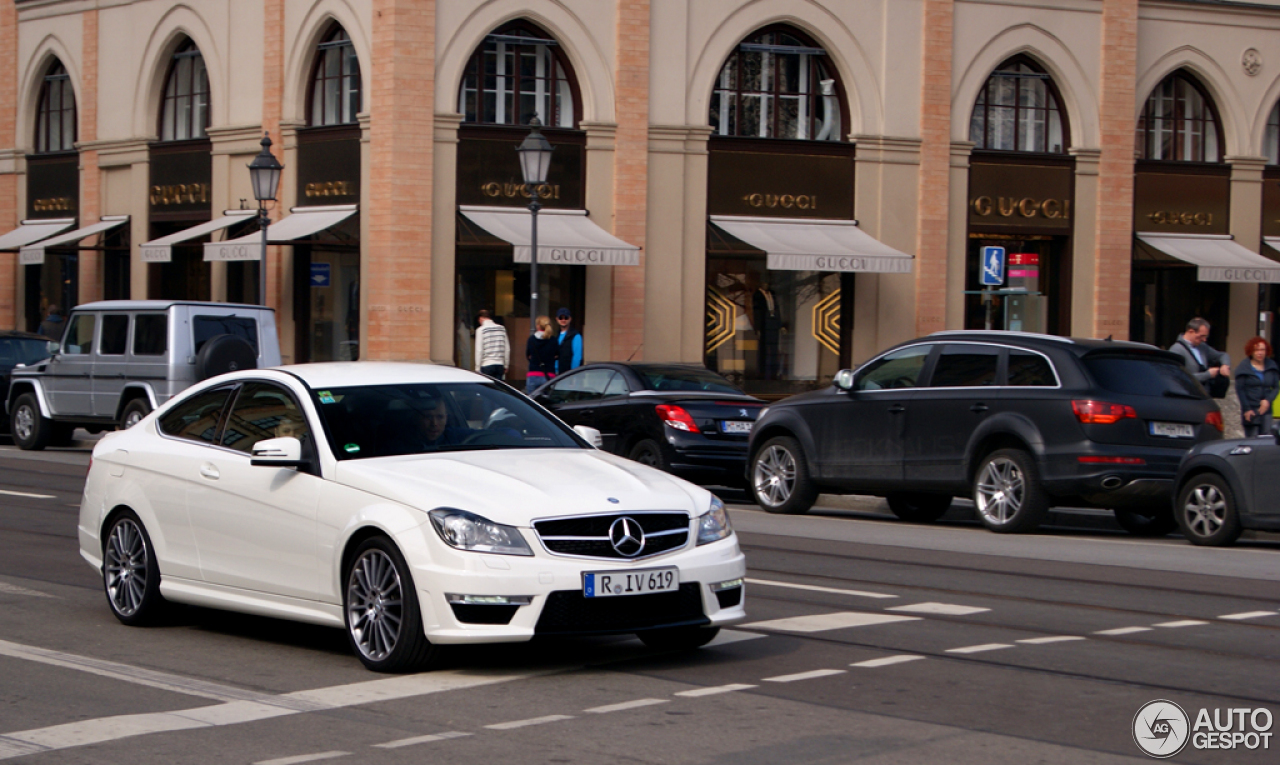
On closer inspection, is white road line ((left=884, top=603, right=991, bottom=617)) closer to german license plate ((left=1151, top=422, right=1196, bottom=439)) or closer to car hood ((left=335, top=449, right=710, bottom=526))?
car hood ((left=335, top=449, right=710, bottom=526))

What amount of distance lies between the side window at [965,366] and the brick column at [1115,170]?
57.6ft

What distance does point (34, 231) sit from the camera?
35.2 metres

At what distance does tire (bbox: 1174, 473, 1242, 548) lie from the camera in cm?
1324

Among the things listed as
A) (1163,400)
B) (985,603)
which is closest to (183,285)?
(1163,400)

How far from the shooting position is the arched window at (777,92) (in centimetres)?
2938

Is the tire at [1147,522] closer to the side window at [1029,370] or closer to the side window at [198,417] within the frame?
the side window at [1029,370]

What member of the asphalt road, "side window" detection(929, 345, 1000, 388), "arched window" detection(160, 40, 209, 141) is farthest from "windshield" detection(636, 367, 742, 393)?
"arched window" detection(160, 40, 209, 141)

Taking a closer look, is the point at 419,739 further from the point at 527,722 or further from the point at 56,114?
the point at 56,114

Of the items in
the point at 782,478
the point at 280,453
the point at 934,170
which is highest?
the point at 934,170

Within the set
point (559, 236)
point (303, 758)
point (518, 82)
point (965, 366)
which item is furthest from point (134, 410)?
point (303, 758)

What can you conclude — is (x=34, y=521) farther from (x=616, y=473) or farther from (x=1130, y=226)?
(x=1130, y=226)

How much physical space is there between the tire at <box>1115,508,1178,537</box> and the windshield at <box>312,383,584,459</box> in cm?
794

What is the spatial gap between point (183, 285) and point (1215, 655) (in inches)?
1093

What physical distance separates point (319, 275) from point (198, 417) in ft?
68.4
